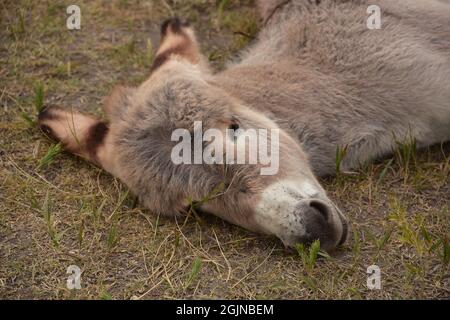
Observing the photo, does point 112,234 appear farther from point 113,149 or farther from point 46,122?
point 46,122

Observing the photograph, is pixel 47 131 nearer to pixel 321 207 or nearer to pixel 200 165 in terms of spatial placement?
pixel 200 165

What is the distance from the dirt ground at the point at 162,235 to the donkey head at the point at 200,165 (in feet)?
0.56

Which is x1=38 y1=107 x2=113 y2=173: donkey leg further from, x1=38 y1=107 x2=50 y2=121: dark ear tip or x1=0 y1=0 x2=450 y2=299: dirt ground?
x1=0 y1=0 x2=450 y2=299: dirt ground

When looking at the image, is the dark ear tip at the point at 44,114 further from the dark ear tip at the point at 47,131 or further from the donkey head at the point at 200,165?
the donkey head at the point at 200,165

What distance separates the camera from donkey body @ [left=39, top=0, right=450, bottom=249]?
11.6 feet

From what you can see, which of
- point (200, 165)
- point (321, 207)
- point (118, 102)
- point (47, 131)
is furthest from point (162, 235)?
point (47, 131)

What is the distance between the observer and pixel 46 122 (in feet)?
14.7

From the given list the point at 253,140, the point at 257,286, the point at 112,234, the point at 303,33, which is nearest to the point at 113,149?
the point at 112,234

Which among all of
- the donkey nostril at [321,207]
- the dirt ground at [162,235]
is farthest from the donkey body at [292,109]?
the dirt ground at [162,235]

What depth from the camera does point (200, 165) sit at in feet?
12.0

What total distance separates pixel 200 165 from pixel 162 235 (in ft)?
1.70

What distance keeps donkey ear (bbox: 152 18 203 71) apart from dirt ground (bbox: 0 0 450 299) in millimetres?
774

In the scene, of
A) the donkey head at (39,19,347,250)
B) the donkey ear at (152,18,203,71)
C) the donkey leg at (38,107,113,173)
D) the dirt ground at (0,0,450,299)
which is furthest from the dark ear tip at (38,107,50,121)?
the donkey ear at (152,18,203,71)
